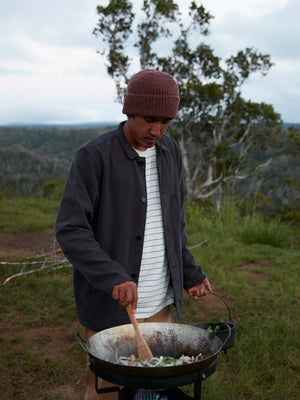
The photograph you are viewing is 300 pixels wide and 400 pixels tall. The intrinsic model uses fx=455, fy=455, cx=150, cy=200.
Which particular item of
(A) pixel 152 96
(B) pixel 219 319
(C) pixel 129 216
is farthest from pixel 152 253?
(B) pixel 219 319

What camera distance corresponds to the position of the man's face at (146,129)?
175 centimetres

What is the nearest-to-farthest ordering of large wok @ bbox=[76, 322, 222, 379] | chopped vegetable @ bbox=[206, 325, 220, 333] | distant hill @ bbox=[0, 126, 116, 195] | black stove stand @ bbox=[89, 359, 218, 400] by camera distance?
black stove stand @ bbox=[89, 359, 218, 400]
large wok @ bbox=[76, 322, 222, 379]
chopped vegetable @ bbox=[206, 325, 220, 333]
distant hill @ bbox=[0, 126, 116, 195]

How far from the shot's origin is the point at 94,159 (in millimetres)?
1722

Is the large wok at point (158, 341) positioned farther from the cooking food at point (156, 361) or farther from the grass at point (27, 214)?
the grass at point (27, 214)

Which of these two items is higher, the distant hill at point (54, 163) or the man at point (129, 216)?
the man at point (129, 216)

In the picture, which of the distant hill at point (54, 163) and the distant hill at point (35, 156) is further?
the distant hill at point (35, 156)

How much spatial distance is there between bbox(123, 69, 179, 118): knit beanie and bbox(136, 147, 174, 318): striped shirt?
0.23 metres

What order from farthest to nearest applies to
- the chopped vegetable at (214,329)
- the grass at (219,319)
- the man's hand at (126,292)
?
the grass at (219,319) → the chopped vegetable at (214,329) → the man's hand at (126,292)

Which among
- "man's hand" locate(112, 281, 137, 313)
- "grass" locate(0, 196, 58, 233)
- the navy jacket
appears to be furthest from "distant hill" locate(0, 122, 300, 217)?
"man's hand" locate(112, 281, 137, 313)

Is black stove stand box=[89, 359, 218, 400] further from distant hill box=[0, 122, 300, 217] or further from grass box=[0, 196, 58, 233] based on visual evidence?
Result: distant hill box=[0, 122, 300, 217]

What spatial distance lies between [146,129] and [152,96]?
0.42 feet

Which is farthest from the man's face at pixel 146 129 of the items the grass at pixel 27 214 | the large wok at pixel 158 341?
the grass at pixel 27 214

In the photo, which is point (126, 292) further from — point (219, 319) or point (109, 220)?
point (219, 319)

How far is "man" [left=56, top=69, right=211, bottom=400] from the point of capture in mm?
1639
